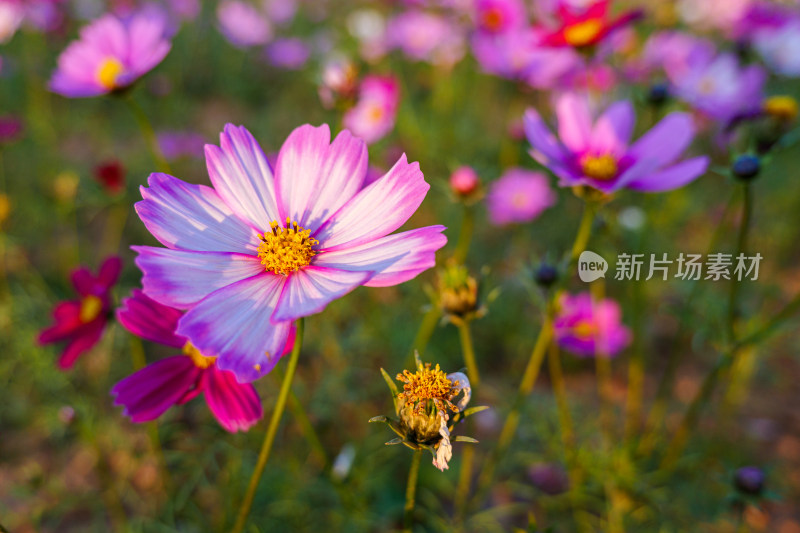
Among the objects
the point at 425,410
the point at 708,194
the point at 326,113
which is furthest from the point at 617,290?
the point at 326,113

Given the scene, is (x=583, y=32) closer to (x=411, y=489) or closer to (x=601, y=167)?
(x=601, y=167)

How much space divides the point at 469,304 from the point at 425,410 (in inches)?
10.1

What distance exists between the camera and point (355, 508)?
3.06 feet

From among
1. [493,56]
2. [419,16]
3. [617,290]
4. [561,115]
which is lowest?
[561,115]

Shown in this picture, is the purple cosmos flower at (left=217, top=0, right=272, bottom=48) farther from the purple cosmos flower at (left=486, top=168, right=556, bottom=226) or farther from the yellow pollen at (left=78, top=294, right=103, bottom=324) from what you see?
the yellow pollen at (left=78, top=294, right=103, bottom=324)

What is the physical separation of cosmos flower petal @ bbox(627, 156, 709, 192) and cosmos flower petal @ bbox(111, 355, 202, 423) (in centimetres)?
72

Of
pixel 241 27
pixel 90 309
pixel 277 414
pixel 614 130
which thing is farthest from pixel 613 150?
pixel 241 27

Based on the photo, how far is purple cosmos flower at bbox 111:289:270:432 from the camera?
630 mm

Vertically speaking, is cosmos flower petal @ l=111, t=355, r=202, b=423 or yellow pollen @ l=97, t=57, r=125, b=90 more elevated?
yellow pollen @ l=97, t=57, r=125, b=90

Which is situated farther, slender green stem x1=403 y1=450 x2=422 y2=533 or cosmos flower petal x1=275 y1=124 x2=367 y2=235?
cosmos flower petal x1=275 y1=124 x2=367 y2=235

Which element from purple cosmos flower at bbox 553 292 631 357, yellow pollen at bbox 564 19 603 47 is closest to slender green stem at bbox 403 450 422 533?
purple cosmos flower at bbox 553 292 631 357

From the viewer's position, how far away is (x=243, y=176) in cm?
66

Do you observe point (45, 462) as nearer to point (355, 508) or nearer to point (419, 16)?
point (355, 508)

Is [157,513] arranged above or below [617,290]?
below
